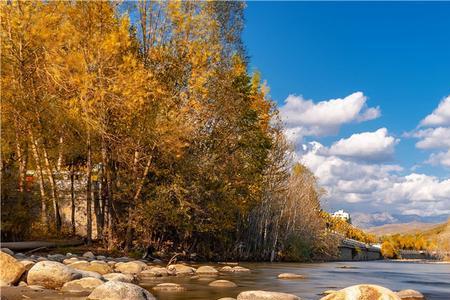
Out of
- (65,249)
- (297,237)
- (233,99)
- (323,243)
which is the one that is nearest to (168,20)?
(233,99)

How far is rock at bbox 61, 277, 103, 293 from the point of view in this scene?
35.7 ft

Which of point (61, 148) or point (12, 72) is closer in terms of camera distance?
point (12, 72)

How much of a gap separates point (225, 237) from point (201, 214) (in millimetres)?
3923

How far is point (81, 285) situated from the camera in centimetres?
1113

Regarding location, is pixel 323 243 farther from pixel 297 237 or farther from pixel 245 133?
pixel 245 133

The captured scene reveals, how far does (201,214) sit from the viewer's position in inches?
945

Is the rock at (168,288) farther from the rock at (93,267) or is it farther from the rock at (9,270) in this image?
the rock at (9,270)

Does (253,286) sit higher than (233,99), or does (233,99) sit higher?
(233,99)

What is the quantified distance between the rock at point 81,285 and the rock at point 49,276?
14.6 inches

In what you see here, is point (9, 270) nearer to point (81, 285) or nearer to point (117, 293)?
point (81, 285)

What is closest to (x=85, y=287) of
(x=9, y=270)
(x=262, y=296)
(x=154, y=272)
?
(x=9, y=270)

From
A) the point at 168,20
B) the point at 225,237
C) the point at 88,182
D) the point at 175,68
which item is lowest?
the point at 225,237

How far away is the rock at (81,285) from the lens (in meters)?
10.9

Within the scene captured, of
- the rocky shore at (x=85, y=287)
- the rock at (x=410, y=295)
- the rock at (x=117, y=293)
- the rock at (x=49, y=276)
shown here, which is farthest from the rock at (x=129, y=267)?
the rock at (x=410, y=295)
